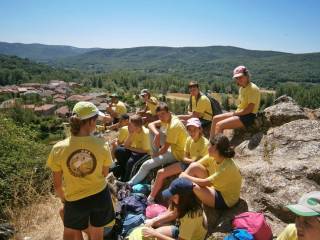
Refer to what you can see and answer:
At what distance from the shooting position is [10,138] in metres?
11.9

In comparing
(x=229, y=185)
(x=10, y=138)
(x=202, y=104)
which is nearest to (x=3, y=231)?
(x=229, y=185)

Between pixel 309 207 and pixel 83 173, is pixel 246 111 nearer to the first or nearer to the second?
pixel 83 173

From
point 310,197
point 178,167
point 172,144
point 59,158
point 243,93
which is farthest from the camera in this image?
point 243,93

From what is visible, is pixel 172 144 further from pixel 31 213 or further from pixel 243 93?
pixel 31 213

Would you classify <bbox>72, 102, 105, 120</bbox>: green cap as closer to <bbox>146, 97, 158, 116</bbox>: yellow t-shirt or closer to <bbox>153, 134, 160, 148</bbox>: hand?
<bbox>153, 134, 160, 148</bbox>: hand

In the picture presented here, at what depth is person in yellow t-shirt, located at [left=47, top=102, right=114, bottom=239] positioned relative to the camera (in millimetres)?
3346

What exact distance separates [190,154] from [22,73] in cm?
14577

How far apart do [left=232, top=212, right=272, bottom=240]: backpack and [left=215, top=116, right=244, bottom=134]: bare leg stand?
2.85 m

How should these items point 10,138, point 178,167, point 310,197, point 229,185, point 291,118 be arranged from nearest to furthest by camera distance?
point 310,197
point 229,185
point 178,167
point 291,118
point 10,138

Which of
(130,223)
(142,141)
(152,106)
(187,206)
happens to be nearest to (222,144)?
(187,206)

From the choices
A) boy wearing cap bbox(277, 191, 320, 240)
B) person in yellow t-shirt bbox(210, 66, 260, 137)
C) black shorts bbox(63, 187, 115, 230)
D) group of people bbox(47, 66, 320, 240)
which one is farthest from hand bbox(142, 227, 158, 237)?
person in yellow t-shirt bbox(210, 66, 260, 137)

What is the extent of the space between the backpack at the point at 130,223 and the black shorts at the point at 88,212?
1.01 m

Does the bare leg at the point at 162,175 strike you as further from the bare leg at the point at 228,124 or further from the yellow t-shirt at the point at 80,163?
the yellow t-shirt at the point at 80,163

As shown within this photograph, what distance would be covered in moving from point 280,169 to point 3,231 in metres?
4.21
